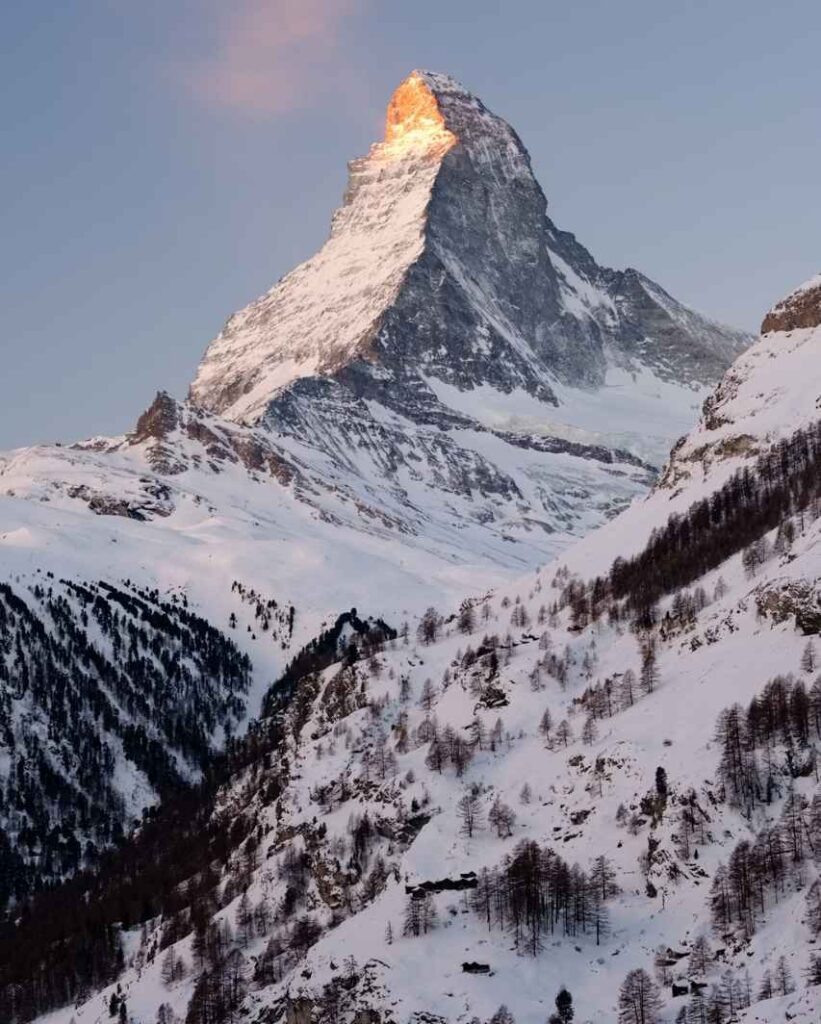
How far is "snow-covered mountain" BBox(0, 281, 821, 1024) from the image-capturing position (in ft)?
333

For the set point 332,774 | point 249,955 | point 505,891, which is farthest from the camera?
point 332,774

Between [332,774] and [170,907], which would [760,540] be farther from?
[170,907]

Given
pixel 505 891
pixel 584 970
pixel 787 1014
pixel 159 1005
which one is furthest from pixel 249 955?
pixel 787 1014

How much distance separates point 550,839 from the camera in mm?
120812

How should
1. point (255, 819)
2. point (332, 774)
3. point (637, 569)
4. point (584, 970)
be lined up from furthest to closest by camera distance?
1. point (637, 569)
2. point (255, 819)
3. point (332, 774)
4. point (584, 970)

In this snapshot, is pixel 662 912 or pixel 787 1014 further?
pixel 662 912

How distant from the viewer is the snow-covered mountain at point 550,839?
102m

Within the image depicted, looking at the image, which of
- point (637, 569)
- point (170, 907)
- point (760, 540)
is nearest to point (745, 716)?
point (760, 540)

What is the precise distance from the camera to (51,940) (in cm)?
19288

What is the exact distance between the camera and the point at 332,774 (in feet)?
540

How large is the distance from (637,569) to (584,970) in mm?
92880

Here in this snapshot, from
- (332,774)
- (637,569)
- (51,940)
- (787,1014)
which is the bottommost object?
(51,940)

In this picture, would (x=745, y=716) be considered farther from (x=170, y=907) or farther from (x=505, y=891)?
(x=170, y=907)

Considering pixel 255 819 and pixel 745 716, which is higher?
pixel 745 716
